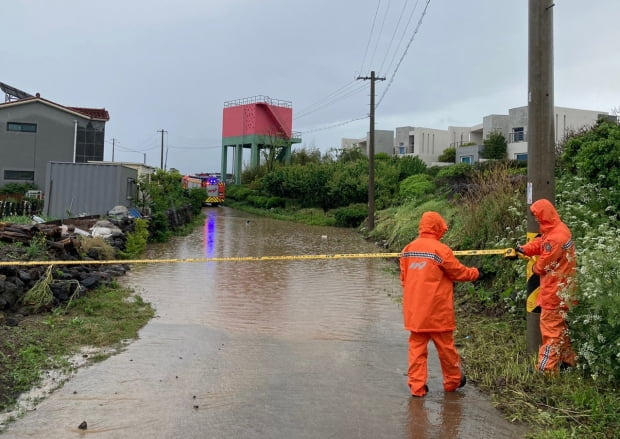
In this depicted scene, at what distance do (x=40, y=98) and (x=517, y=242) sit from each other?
33.7 metres

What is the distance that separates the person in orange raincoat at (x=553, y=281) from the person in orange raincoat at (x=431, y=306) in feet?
2.35

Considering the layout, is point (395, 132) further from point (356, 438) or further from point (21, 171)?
point (356, 438)

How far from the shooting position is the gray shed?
19.1m

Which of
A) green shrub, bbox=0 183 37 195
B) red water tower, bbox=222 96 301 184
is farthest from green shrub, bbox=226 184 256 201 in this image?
green shrub, bbox=0 183 37 195

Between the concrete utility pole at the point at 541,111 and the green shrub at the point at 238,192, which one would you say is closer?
the concrete utility pole at the point at 541,111

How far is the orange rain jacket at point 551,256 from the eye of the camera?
202 inches

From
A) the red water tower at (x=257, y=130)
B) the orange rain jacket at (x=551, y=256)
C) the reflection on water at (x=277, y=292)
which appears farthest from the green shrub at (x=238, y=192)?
the orange rain jacket at (x=551, y=256)

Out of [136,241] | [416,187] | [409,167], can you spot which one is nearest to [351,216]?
[416,187]

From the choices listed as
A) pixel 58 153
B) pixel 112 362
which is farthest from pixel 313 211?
pixel 112 362

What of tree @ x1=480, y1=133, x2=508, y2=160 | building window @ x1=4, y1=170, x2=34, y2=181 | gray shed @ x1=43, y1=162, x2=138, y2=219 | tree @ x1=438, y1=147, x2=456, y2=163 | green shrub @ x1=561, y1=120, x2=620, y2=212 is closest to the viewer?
green shrub @ x1=561, y1=120, x2=620, y2=212

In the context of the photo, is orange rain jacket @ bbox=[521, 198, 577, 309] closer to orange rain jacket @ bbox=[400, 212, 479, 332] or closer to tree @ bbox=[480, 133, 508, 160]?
orange rain jacket @ bbox=[400, 212, 479, 332]

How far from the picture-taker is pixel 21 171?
3416 centimetres

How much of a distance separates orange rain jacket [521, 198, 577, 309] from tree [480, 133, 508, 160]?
4360cm

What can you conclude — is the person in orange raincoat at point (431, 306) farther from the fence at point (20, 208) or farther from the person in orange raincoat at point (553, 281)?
the fence at point (20, 208)
